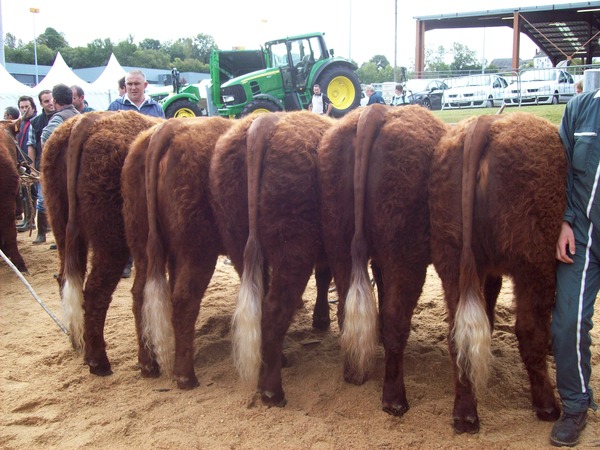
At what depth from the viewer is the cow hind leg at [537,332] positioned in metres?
3.16

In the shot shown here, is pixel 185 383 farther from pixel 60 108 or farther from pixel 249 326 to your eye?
pixel 60 108

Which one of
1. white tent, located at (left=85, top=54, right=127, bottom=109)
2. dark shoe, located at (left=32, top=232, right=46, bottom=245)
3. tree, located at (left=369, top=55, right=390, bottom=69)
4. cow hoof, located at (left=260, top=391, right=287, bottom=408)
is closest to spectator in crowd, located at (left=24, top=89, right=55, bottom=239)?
dark shoe, located at (left=32, top=232, right=46, bottom=245)

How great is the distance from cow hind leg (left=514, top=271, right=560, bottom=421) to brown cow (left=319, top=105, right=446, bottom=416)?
614 millimetres

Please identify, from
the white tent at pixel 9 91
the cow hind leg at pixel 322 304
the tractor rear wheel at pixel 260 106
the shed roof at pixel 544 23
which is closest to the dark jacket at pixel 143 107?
the cow hind leg at pixel 322 304

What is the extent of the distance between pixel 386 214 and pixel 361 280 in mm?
448

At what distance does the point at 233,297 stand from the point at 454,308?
3266mm

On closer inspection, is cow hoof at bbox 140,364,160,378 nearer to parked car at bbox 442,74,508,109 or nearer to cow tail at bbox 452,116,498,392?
cow tail at bbox 452,116,498,392

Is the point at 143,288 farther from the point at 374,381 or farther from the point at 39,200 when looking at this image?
the point at 39,200

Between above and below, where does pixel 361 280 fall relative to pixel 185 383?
above

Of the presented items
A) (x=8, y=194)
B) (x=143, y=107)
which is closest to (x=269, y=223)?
(x=143, y=107)

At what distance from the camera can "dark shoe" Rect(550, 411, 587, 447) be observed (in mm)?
3027

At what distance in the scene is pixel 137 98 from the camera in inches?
261

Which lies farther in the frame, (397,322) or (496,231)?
(397,322)

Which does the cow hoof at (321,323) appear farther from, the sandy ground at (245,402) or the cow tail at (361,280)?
the cow tail at (361,280)
